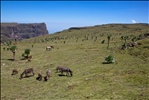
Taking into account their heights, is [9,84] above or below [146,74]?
below

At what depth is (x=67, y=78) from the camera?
3853 centimetres

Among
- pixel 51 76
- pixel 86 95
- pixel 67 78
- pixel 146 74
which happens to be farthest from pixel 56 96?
pixel 146 74

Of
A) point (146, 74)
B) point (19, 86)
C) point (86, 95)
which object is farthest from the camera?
point (19, 86)

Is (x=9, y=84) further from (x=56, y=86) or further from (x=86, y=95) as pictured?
(x=86, y=95)

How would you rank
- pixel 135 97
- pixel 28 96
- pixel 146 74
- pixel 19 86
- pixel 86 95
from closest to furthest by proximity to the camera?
pixel 135 97 → pixel 86 95 → pixel 28 96 → pixel 146 74 → pixel 19 86

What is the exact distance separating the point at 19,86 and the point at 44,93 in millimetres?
8187

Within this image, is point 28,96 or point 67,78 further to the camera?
point 67,78

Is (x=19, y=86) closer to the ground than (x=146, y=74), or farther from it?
closer to the ground

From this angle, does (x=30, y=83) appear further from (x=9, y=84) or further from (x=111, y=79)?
(x=111, y=79)

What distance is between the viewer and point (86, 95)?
2788 cm

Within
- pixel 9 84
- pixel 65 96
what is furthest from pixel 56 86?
pixel 9 84

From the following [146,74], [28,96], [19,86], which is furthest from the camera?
[19,86]

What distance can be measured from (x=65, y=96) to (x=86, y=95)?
121 inches

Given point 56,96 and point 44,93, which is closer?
point 56,96
